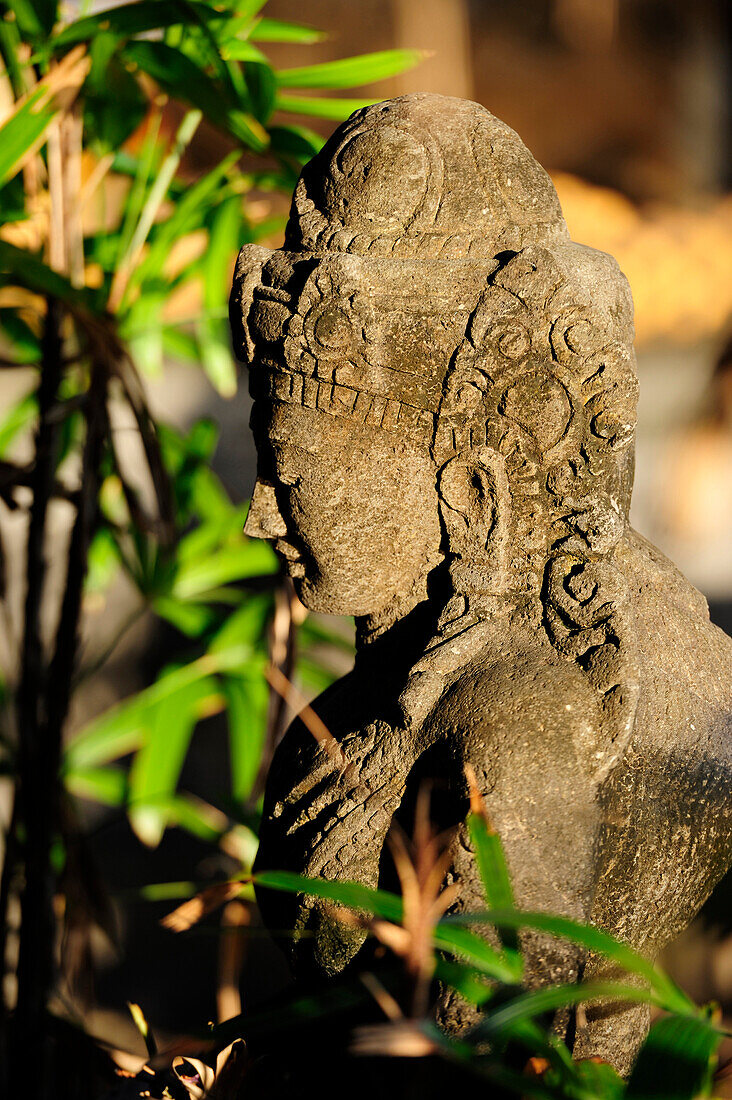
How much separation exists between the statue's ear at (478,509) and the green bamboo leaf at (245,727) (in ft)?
3.57

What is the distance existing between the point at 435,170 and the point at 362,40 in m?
1.69

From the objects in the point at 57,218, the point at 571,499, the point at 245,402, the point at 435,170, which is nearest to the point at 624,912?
the point at 571,499

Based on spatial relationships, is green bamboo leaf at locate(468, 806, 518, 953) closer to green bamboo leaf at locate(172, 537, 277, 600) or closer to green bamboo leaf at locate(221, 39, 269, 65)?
green bamboo leaf at locate(221, 39, 269, 65)

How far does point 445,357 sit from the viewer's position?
A: 85 cm

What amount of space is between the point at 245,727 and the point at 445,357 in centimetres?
121

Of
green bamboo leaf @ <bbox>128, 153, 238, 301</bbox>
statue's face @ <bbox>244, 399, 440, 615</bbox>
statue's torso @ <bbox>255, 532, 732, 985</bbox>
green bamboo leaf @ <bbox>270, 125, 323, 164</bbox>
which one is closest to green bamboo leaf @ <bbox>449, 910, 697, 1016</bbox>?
statue's torso @ <bbox>255, 532, 732, 985</bbox>

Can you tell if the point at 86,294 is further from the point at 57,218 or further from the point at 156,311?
the point at 156,311

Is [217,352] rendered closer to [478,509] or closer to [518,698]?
[478,509]

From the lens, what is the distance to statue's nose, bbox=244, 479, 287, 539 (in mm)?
971

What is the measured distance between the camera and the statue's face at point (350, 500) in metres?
0.90

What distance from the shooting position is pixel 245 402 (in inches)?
101

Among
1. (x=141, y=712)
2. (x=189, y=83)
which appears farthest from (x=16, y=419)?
(x=189, y=83)

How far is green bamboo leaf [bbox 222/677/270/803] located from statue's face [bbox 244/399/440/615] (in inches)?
38.6

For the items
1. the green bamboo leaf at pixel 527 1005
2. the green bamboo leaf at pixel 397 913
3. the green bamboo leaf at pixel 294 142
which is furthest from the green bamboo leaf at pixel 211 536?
the green bamboo leaf at pixel 527 1005
